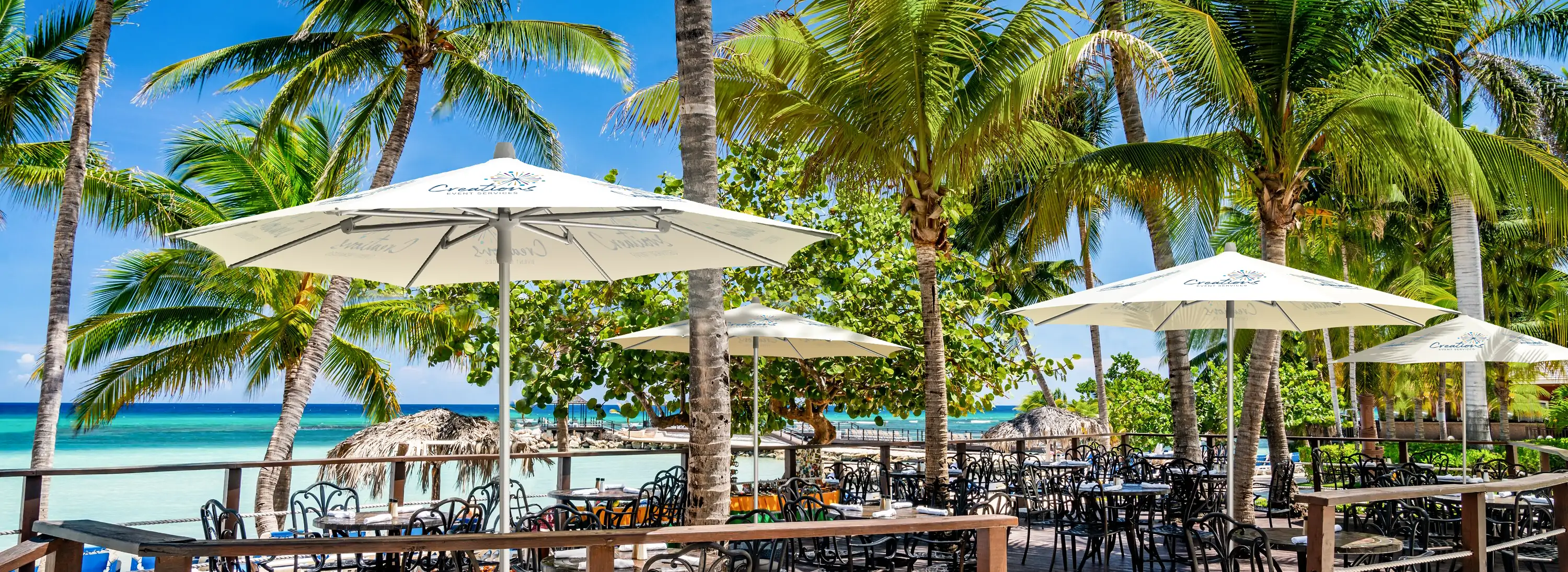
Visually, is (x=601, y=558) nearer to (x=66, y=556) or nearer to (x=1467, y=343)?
(x=66, y=556)

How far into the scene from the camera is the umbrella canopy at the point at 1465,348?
9133 mm

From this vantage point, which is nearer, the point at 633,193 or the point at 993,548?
the point at 993,548

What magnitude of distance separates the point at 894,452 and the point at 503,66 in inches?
869

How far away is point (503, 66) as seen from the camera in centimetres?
1444

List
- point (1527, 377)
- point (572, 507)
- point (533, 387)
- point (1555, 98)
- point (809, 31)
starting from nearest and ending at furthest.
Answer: point (572, 507) < point (809, 31) < point (533, 387) < point (1555, 98) < point (1527, 377)

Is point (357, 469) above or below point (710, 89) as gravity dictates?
below

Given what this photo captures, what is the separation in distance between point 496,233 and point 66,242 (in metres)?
8.52

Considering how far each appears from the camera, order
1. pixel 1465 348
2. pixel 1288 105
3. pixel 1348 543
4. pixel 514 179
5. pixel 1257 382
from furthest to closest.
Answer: pixel 1465 348 → pixel 1257 382 → pixel 1288 105 → pixel 1348 543 → pixel 514 179

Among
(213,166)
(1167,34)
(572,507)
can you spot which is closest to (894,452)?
(213,166)

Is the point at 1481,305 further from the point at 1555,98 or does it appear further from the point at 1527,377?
the point at 1527,377

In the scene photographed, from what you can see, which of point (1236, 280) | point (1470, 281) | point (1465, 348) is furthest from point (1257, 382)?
point (1470, 281)

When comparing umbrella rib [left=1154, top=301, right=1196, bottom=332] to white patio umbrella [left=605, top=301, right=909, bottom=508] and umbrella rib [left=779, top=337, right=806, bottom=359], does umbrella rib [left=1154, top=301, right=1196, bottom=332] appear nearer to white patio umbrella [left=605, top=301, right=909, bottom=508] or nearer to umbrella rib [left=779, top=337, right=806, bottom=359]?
white patio umbrella [left=605, top=301, right=909, bottom=508]

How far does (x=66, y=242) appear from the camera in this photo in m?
10.8

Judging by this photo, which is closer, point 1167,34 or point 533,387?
point 1167,34
